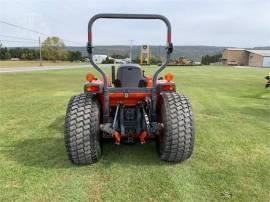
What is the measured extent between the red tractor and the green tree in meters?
88.0

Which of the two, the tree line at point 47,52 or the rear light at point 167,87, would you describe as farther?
the tree line at point 47,52

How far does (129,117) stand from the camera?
511 centimetres

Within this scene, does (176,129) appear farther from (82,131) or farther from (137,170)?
(82,131)

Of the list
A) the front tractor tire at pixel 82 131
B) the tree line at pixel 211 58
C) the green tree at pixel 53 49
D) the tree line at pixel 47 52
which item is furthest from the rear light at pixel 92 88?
the tree line at pixel 211 58

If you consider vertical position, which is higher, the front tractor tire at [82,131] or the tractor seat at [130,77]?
the tractor seat at [130,77]

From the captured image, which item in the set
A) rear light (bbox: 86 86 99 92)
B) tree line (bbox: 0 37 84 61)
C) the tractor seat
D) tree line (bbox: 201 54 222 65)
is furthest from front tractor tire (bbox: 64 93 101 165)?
tree line (bbox: 201 54 222 65)

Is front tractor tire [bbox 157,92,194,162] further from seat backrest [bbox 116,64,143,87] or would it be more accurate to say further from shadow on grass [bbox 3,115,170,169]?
seat backrest [bbox 116,64,143,87]

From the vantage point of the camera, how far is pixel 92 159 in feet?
15.9

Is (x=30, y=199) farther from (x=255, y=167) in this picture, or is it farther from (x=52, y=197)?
(x=255, y=167)

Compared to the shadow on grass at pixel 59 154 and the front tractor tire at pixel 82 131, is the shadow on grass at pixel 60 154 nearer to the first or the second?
the shadow on grass at pixel 59 154

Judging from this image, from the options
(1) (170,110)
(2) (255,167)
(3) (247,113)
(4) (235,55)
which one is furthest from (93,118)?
(4) (235,55)

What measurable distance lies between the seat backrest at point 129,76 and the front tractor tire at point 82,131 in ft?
2.25

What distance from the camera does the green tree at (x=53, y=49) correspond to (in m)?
90.7

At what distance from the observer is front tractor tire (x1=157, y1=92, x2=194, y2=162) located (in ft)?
15.5
